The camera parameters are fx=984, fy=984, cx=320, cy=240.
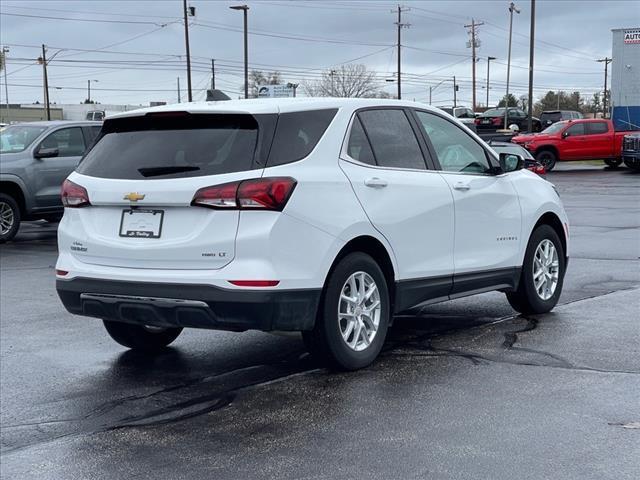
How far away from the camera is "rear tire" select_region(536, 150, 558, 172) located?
123 feet

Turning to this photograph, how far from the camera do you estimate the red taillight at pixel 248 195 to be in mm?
5711

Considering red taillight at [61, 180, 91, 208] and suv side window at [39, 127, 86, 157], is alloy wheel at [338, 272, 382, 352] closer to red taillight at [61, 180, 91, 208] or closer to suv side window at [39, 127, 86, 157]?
red taillight at [61, 180, 91, 208]

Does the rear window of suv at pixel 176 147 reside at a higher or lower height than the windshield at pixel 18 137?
higher

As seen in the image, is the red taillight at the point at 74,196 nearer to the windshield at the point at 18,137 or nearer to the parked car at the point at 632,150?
the windshield at the point at 18,137

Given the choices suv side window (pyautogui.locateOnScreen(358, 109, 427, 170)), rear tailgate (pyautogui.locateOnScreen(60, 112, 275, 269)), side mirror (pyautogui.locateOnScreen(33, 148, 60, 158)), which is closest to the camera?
rear tailgate (pyautogui.locateOnScreen(60, 112, 275, 269))

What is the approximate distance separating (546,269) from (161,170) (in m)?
3.85

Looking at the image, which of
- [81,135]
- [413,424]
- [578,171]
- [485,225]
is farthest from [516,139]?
[413,424]

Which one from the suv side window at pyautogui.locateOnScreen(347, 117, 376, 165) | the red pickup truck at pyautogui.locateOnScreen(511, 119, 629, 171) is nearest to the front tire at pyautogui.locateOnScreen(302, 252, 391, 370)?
the suv side window at pyautogui.locateOnScreen(347, 117, 376, 165)

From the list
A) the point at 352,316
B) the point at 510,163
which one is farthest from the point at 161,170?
the point at 510,163

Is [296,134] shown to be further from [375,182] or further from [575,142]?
[575,142]

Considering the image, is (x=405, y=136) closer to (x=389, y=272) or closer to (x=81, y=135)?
(x=389, y=272)

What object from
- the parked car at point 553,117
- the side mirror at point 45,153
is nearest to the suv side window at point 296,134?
the side mirror at point 45,153

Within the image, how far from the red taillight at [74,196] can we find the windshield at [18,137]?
10.2m

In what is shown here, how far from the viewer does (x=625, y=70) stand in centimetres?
4841
